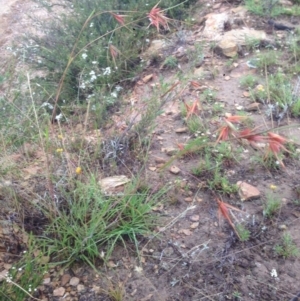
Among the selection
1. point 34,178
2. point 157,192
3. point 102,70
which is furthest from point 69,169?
point 102,70

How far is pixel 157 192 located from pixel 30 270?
85 centimetres

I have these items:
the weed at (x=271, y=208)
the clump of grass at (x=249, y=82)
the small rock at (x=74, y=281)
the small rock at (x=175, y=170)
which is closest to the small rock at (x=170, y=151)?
the small rock at (x=175, y=170)

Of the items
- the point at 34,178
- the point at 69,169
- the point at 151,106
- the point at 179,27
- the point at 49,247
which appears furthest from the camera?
the point at 179,27

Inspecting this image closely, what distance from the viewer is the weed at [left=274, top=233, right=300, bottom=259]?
2.28 meters

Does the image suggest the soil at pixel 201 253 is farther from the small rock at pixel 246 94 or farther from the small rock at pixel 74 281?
the small rock at pixel 246 94

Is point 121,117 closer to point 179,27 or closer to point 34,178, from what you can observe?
point 34,178

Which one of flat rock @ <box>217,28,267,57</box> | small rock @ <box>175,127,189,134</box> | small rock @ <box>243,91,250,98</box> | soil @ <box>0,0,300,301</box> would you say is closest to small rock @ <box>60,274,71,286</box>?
soil @ <box>0,0,300,301</box>

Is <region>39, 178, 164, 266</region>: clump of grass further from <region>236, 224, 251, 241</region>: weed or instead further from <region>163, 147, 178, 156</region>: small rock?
<region>163, 147, 178, 156</region>: small rock

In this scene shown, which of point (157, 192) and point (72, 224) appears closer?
point (72, 224)

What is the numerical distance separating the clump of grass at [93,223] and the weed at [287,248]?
63cm

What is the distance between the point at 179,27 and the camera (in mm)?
4516

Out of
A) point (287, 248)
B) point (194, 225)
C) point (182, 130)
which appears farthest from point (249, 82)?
point (287, 248)

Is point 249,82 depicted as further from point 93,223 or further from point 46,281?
point 46,281

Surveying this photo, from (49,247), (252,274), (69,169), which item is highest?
(69,169)
